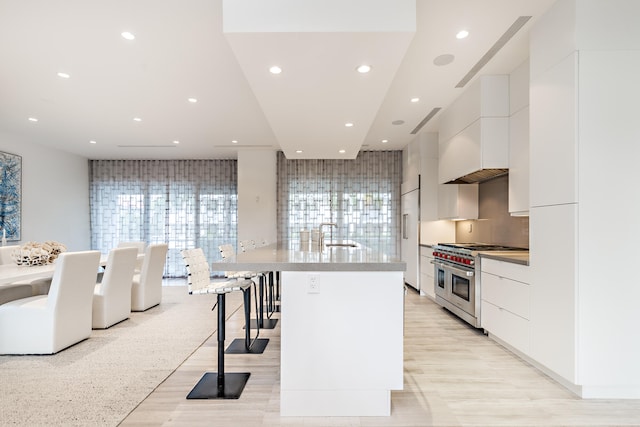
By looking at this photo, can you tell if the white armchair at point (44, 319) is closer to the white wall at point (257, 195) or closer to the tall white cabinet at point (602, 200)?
the tall white cabinet at point (602, 200)

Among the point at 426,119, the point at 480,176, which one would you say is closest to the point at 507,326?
the point at 480,176

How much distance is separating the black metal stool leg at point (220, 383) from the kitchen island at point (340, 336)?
448 millimetres

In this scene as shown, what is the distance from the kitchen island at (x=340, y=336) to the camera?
2.09 metres

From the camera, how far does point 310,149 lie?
17.8 ft

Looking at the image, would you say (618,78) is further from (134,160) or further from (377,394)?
(134,160)

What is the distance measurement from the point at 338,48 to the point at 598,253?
2120 millimetres

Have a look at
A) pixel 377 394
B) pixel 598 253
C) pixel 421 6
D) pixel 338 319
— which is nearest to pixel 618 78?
pixel 598 253

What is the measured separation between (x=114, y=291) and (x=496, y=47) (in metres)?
4.52

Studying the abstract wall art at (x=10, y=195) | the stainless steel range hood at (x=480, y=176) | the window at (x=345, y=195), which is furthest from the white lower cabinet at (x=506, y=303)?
the abstract wall art at (x=10, y=195)

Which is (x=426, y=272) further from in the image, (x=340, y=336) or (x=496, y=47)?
(x=340, y=336)

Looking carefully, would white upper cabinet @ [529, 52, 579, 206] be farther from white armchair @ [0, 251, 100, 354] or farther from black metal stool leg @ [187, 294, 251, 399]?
white armchair @ [0, 251, 100, 354]

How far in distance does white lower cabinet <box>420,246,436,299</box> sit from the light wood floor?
204 centimetres

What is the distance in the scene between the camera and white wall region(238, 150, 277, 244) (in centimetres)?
720

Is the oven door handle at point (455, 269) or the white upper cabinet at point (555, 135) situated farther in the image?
the oven door handle at point (455, 269)
